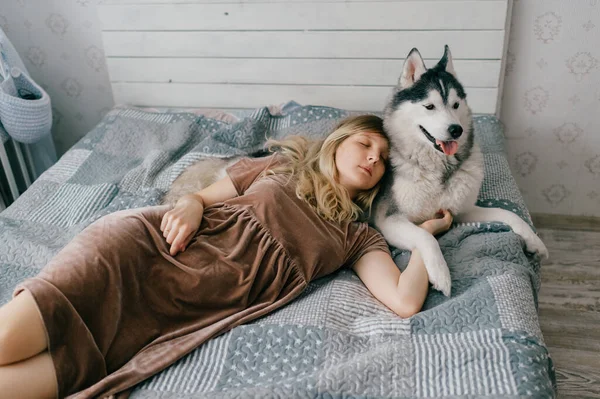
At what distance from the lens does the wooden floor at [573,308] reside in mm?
1703

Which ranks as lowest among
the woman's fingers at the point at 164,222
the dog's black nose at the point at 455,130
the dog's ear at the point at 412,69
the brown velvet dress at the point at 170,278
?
the brown velvet dress at the point at 170,278

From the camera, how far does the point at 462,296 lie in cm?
128

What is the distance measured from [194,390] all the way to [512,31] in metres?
1.92

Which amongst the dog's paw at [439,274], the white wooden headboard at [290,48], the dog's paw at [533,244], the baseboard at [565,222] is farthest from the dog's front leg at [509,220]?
the baseboard at [565,222]

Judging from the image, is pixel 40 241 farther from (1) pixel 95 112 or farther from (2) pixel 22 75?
(1) pixel 95 112

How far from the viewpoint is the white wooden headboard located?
7.20ft

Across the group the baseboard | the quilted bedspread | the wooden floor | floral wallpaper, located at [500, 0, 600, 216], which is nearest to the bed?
the quilted bedspread

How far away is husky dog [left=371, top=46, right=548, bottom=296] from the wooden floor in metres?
0.47

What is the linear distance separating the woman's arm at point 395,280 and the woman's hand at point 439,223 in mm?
122

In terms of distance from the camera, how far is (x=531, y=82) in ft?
7.59

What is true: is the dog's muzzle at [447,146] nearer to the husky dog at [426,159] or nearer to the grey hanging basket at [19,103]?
the husky dog at [426,159]

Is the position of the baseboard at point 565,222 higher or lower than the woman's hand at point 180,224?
lower

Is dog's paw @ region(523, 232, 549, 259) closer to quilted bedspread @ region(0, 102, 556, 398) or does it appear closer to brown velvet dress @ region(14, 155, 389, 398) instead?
quilted bedspread @ region(0, 102, 556, 398)

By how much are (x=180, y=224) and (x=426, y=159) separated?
2.28 ft
